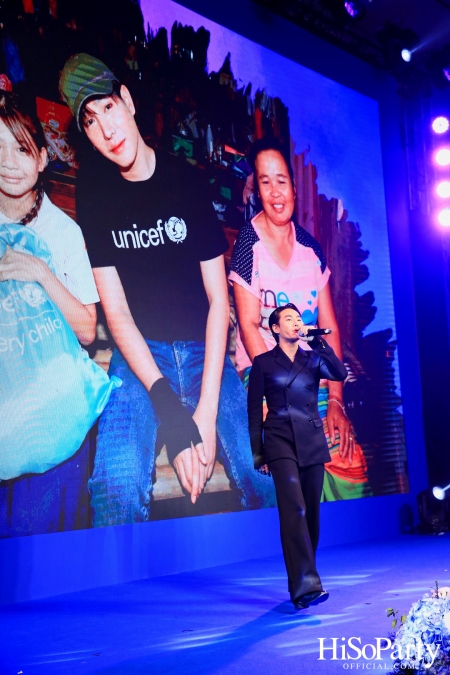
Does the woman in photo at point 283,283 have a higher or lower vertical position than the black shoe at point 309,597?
higher

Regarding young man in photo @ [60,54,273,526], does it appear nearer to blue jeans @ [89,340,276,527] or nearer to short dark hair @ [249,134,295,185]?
blue jeans @ [89,340,276,527]

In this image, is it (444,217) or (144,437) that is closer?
(144,437)

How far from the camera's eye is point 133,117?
5492mm

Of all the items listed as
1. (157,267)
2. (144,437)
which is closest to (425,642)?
(144,437)

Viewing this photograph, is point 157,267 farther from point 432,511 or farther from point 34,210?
point 432,511

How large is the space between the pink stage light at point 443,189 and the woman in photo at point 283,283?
5.93 ft

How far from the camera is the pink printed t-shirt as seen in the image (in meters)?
6.09

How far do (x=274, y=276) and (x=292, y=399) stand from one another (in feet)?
8.79

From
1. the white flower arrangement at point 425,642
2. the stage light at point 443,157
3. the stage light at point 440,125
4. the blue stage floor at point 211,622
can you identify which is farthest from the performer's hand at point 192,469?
the stage light at point 440,125

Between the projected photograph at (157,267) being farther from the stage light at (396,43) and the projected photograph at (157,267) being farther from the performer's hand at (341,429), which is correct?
the stage light at (396,43)

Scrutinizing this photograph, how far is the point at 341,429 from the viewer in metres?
6.72

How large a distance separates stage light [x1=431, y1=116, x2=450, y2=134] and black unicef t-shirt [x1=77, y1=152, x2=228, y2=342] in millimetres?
3296

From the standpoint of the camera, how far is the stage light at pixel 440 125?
796 cm

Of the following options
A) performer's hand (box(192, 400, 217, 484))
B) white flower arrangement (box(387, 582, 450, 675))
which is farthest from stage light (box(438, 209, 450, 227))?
white flower arrangement (box(387, 582, 450, 675))
